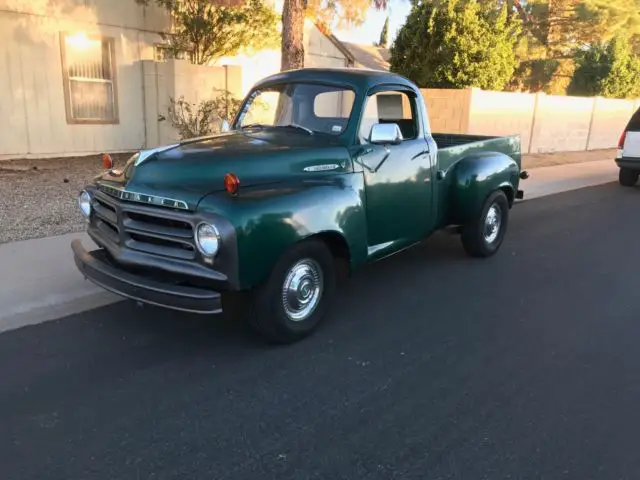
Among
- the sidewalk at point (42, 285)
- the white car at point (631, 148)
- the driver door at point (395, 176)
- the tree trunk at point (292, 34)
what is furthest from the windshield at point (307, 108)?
the white car at point (631, 148)

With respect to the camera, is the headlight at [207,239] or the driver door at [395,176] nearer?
the headlight at [207,239]

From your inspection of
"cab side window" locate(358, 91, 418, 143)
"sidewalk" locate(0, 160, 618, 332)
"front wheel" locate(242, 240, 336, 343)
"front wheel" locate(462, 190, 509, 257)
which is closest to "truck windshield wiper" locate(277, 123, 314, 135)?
"cab side window" locate(358, 91, 418, 143)

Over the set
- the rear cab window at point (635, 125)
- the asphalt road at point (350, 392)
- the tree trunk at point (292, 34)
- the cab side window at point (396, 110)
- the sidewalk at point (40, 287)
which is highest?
the tree trunk at point (292, 34)

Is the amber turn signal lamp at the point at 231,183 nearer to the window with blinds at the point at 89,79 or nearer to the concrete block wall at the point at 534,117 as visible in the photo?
the window with blinds at the point at 89,79

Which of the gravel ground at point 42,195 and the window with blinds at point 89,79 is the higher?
the window with blinds at point 89,79

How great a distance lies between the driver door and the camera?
15.7 ft

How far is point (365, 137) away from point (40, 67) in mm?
9035

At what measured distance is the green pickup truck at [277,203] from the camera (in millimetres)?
3680

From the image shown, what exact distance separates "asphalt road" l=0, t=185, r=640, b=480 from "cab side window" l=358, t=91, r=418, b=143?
1.58m

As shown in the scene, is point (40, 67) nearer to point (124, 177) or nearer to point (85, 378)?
point (124, 177)

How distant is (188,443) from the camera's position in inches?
120

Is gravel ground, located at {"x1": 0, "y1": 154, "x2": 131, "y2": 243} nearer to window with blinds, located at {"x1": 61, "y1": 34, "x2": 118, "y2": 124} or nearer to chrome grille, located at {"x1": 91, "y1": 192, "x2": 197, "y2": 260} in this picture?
window with blinds, located at {"x1": 61, "y1": 34, "x2": 118, "y2": 124}

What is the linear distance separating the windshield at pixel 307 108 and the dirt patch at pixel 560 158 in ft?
36.9

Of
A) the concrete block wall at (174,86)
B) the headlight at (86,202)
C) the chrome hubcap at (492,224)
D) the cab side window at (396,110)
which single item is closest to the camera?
the headlight at (86,202)
